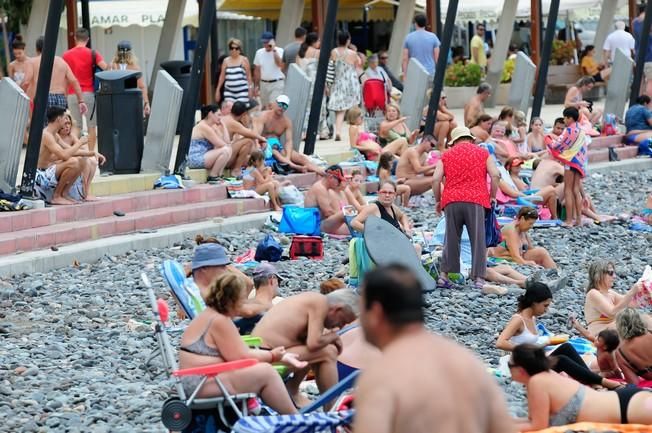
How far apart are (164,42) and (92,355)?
1511cm

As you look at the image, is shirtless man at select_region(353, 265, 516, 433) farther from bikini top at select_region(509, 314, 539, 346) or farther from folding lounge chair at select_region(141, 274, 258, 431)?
bikini top at select_region(509, 314, 539, 346)

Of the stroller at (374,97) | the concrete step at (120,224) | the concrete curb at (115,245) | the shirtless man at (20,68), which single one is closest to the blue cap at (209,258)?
the concrete curb at (115,245)

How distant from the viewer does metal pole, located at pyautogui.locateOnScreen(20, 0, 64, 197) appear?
14.5 metres

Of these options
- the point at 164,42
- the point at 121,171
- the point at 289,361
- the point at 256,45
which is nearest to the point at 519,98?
the point at 164,42

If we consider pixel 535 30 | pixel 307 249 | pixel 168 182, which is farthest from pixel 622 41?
pixel 307 249

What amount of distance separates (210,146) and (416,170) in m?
2.42

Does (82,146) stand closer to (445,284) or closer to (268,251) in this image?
(268,251)

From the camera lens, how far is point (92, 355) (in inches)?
412

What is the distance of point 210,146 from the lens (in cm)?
1762

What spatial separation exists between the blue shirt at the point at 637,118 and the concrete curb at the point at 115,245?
9759mm

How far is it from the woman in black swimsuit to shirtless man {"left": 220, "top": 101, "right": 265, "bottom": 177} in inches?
144

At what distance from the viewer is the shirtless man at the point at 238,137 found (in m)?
17.6

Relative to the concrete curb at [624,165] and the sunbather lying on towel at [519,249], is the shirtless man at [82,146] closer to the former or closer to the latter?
the sunbather lying on towel at [519,249]

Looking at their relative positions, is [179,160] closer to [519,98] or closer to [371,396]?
[519,98]
